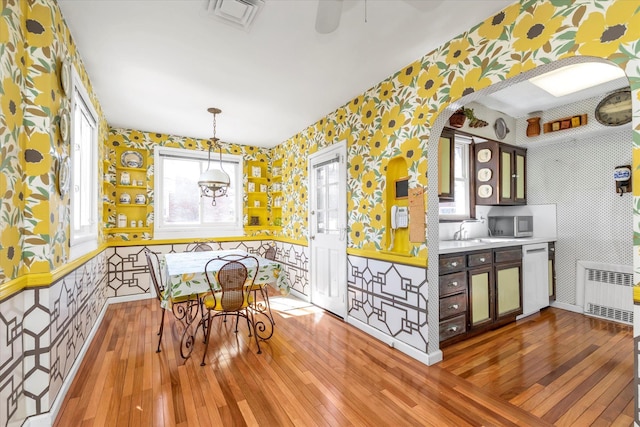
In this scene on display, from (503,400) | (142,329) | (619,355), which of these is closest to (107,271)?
(142,329)

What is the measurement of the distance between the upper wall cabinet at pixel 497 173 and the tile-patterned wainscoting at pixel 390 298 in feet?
6.57

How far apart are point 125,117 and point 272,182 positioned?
247 centimetres

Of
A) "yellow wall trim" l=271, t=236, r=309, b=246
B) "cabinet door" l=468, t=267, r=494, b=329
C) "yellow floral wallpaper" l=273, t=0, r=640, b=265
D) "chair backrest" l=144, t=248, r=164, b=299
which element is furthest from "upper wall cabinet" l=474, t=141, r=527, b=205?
"chair backrest" l=144, t=248, r=164, b=299

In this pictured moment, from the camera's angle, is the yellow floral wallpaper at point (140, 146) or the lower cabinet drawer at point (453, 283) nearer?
the lower cabinet drawer at point (453, 283)

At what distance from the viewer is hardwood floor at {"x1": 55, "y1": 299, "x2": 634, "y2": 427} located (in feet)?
5.87

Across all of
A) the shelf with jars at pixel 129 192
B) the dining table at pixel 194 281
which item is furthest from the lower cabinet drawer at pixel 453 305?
the shelf with jars at pixel 129 192

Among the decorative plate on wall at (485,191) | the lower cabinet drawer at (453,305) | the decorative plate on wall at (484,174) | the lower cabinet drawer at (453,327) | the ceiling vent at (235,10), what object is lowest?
the lower cabinet drawer at (453,327)

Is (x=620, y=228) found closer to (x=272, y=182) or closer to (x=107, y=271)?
(x=272, y=182)

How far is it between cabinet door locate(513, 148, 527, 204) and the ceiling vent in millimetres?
3796

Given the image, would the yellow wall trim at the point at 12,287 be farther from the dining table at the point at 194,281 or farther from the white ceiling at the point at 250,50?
the white ceiling at the point at 250,50

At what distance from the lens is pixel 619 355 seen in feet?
8.21

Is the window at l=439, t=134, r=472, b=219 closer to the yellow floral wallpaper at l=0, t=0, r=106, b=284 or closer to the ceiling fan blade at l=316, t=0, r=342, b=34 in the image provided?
the ceiling fan blade at l=316, t=0, r=342, b=34

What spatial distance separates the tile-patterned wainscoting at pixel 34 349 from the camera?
1.49 meters

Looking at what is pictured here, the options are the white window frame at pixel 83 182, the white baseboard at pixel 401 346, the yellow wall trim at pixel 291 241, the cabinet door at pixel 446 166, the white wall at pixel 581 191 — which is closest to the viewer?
the white window frame at pixel 83 182
